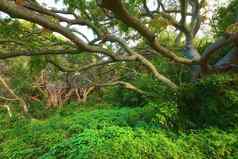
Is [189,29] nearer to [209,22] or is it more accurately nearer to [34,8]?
[209,22]

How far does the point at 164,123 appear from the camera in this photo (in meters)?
5.64

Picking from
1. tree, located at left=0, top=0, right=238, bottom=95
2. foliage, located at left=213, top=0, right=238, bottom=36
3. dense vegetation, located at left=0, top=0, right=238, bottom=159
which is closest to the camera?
tree, located at left=0, top=0, right=238, bottom=95

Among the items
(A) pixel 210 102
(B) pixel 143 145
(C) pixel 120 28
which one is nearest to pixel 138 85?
(C) pixel 120 28

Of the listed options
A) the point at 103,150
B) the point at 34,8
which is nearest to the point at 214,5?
the point at 34,8

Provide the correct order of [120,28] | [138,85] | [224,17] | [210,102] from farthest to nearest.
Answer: [138,85] < [224,17] < [120,28] < [210,102]

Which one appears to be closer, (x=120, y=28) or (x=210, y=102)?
(x=210, y=102)

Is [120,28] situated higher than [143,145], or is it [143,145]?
[120,28]

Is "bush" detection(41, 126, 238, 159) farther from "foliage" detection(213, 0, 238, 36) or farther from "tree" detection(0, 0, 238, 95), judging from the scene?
"foliage" detection(213, 0, 238, 36)

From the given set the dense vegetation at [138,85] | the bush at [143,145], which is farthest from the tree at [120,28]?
the bush at [143,145]

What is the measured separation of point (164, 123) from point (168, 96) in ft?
3.83

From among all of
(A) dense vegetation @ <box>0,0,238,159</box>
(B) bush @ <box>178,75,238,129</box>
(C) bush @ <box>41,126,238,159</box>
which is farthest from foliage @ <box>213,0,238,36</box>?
(C) bush @ <box>41,126,238,159</box>

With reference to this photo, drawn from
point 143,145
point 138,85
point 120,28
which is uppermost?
point 120,28

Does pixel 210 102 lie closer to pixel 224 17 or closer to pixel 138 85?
pixel 224 17

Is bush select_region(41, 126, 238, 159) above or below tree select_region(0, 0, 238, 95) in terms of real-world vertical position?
below
